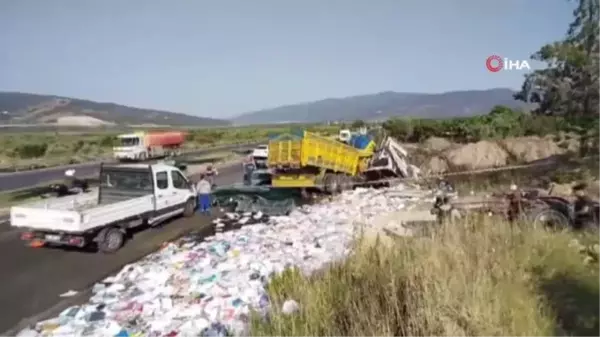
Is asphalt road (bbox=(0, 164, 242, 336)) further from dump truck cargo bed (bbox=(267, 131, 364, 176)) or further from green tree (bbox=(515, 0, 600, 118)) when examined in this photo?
green tree (bbox=(515, 0, 600, 118))

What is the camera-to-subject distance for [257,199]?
16.2m

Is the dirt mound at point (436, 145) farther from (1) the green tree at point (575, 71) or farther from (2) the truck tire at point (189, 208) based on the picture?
(2) the truck tire at point (189, 208)

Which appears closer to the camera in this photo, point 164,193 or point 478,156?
point 164,193

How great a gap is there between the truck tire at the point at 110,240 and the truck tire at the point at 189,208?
3.13 meters

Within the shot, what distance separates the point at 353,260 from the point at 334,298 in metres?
1.04

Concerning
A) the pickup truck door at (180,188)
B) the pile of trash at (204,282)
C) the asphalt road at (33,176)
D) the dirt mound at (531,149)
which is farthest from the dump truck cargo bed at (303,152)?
the asphalt road at (33,176)

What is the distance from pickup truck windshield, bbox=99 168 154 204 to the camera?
13297mm

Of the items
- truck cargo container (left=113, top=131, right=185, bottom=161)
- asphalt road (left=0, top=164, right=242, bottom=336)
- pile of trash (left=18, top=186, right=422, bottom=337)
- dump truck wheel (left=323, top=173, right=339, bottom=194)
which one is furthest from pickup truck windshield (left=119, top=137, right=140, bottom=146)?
pile of trash (left=18, top=186, right=422, bottom=337)

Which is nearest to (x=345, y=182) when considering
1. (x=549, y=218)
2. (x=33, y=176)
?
(x=549, y=218)

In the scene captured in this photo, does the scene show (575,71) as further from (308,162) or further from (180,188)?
(180,188)

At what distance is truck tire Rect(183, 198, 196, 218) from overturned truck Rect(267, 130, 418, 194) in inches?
149

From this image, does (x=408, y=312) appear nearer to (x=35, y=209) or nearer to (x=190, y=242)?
(x=190, y=242)

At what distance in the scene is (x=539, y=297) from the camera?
6316 millimetres

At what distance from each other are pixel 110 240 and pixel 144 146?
94.3 ft
